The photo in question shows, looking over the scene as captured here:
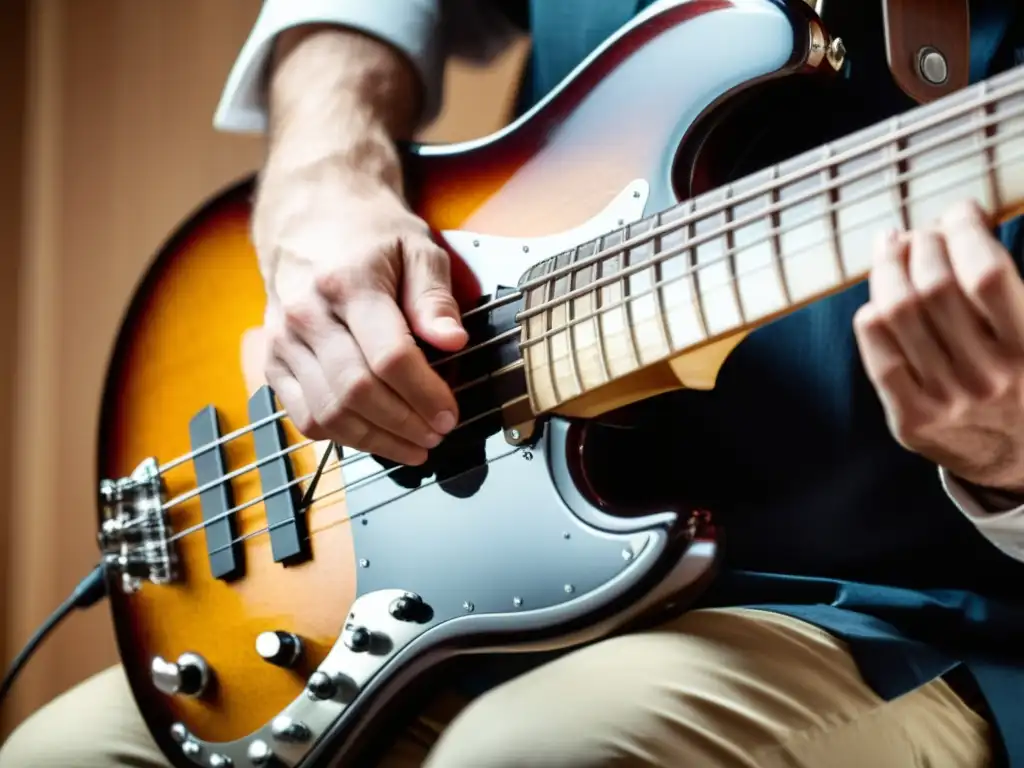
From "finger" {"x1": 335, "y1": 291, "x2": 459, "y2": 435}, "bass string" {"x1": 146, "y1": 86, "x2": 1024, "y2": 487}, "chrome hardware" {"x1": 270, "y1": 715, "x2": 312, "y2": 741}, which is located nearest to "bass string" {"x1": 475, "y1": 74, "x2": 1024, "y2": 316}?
"bass string" {"x1": 146, "y1": 86, "x2": 1024, "y2": 487}

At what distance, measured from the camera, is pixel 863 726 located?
1.60 ft

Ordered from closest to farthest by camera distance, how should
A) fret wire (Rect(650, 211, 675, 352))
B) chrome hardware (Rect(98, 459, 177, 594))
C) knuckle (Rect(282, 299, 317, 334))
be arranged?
fret wire (Rect(650, 211, 675, 352)), knuckle (Rect(282, 299, 317, 334)), chrome hardware (Rect(98, 459, 177, 594))

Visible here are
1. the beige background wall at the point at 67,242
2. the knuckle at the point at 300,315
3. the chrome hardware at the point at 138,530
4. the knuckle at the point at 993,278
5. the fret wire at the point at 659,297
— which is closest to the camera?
the knuckle at the point at 993,278

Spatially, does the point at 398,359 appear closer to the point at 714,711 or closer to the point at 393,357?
the point at 393,357

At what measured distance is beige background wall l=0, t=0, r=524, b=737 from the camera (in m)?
1.25

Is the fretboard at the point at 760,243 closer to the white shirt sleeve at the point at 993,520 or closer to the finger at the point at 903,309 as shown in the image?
the finger at the point at 903,309

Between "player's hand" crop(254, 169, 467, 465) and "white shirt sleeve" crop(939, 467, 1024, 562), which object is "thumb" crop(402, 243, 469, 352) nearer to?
"player's hand" crop(254, 169, 467, 465)

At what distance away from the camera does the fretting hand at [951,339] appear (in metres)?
0.36

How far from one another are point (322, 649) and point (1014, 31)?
56cm

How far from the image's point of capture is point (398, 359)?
524 mm

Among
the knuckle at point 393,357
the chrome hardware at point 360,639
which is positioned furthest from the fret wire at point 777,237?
the chrome hardware at point 360,639

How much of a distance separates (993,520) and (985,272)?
14 centimetres

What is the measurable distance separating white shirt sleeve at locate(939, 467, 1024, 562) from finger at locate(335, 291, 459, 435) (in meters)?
0.26

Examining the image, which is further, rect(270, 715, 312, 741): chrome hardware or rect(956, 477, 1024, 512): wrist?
rect(270, 715, 312, 741): chrome hardware
